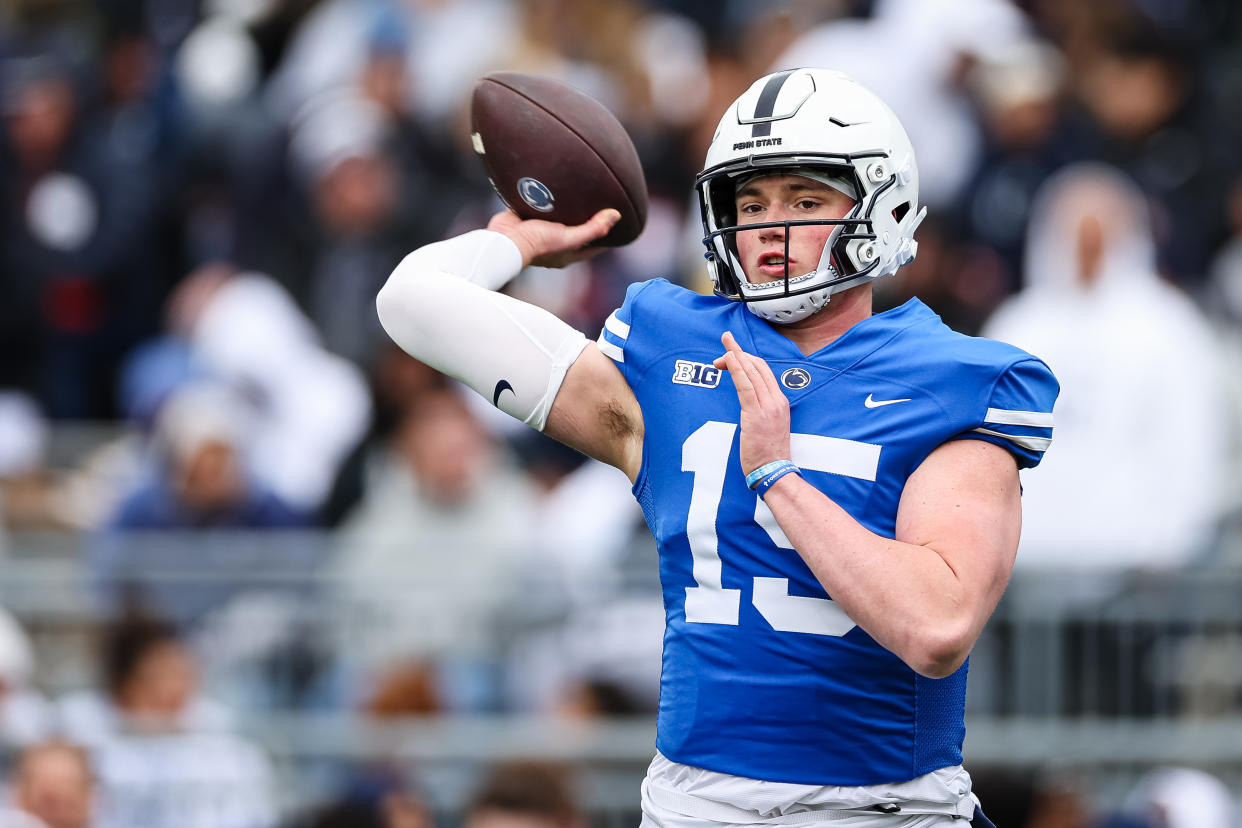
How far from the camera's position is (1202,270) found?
8680 millimetres

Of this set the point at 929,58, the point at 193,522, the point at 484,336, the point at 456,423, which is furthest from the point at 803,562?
the point at 929,58

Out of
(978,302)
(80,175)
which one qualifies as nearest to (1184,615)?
(978,302)

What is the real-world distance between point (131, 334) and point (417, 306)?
7.57 metres

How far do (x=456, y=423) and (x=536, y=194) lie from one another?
12.8 feet

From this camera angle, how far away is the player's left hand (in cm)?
317

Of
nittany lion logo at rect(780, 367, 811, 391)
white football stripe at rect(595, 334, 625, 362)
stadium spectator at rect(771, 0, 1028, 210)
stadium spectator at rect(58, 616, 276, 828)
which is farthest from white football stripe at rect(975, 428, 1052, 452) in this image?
stadium spectator at rect(771, 0, 1028, 210)

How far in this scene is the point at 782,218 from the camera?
11.2 feet

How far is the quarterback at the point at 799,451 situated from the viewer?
10.3ft

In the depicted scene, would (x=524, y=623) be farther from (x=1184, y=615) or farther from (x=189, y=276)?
(x=189, y=276)

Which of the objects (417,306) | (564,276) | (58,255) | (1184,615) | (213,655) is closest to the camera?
(417,306)

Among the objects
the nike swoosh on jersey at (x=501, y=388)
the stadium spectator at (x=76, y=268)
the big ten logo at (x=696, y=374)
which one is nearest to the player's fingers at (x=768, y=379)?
the big ten logo at (x=696, y=374)

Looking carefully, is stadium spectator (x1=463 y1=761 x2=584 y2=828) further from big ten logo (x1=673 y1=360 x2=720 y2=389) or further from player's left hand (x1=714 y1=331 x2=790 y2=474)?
player's left hand (x1=714 y1=331 x2=790 y2=474)

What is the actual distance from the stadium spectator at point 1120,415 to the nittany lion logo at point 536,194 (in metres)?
3.72

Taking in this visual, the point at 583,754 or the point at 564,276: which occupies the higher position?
the point at 564,276
